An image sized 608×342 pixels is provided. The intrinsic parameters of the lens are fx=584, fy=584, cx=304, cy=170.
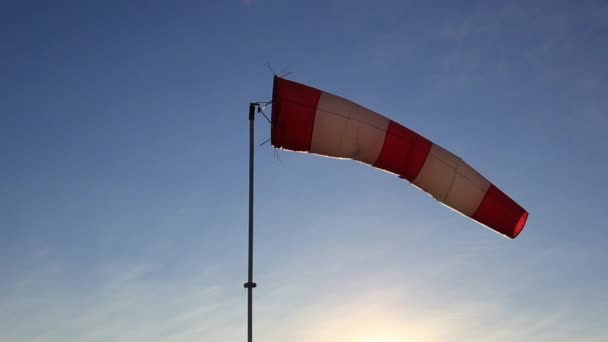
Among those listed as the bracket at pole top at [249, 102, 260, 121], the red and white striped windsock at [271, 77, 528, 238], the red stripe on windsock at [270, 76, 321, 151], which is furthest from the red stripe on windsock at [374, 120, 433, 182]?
the bracket at pole top at [249, 102, 260, 121]

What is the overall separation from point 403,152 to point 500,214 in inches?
84.5

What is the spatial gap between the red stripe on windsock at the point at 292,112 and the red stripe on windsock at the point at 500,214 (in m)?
3.41

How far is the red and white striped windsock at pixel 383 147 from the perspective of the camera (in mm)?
9836

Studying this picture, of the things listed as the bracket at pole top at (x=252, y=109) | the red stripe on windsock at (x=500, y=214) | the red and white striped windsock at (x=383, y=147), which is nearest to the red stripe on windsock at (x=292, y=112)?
the red and white striped windsock at (x=383, y=147)

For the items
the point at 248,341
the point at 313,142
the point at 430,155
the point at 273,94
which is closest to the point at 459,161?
the point at 430,155

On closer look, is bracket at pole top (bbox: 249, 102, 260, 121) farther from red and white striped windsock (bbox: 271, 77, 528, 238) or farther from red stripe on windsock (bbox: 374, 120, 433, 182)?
red stripe on windsock (bbox: 374, 120, 433, 182)

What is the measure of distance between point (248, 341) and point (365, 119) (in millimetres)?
4108

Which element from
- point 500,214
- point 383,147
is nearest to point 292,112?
point 383,147

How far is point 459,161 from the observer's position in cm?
1060

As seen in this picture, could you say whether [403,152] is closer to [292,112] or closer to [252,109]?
[292,112]

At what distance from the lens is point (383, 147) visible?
396 inches

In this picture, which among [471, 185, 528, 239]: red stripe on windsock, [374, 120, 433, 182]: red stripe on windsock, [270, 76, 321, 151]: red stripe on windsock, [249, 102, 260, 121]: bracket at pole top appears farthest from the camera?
[471, 185, 528, 239]: red stripe on windsock

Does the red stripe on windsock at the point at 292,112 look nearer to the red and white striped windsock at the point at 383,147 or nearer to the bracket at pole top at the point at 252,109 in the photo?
the red and white striped windsock at the point at 383,147

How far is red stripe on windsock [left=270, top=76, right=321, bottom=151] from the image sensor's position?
9.77 m
